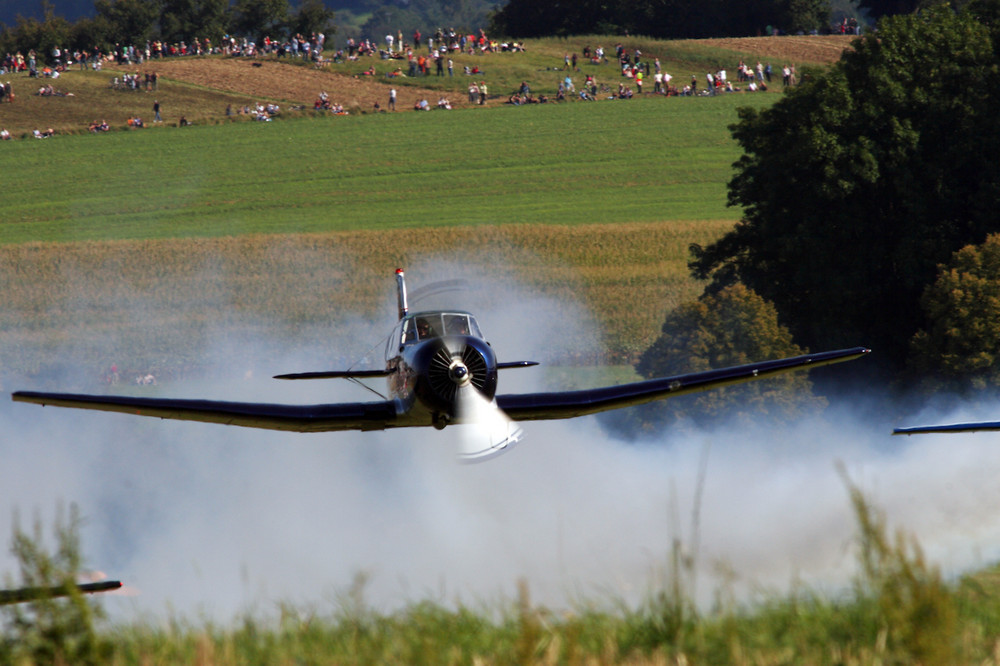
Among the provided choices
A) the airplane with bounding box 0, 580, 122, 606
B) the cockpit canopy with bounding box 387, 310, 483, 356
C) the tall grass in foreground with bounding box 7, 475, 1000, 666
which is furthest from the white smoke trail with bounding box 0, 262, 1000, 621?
the tall grass in foreground with bounding box 7, 475, 1000, 666

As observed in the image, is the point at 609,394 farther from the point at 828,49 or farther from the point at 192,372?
the point at 828,49

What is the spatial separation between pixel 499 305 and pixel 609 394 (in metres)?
33.4

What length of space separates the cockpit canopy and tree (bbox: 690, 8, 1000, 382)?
27684 mm

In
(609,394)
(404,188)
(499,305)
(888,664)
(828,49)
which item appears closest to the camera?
(888,664)

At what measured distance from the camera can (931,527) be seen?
72.1 ft

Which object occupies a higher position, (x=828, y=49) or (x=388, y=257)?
(x=828, y=49)

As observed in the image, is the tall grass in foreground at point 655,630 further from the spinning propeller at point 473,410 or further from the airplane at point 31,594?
the spinning propeller at point 473,410

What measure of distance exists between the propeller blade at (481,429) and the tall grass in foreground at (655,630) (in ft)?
27.0

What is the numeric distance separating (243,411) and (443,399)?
10.7 feet

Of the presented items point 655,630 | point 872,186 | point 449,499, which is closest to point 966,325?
point 872,186

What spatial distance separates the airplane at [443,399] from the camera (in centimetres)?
1655

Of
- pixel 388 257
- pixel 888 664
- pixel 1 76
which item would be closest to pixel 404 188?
pixel 388 257

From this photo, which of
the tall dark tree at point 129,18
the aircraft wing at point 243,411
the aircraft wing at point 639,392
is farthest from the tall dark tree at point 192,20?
→ the aircraft wing at point 639,392

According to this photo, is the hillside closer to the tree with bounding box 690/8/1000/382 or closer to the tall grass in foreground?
the tree with bounding box 690/8/1000/382
